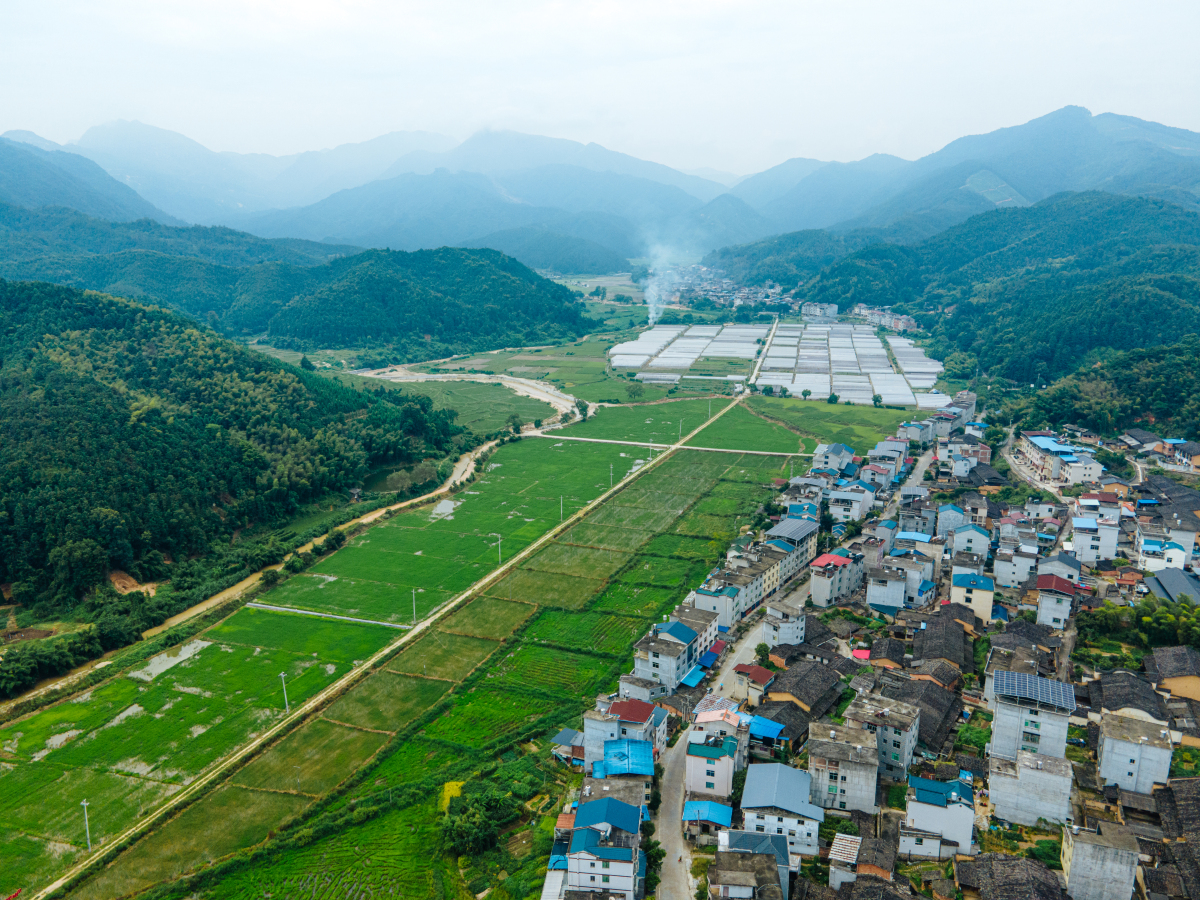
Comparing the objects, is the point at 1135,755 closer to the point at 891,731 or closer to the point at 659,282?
the point at 891,731

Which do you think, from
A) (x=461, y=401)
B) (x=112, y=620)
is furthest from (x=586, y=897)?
(x=461, y=401)

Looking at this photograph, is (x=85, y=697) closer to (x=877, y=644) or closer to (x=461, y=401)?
(x=877, y=644)

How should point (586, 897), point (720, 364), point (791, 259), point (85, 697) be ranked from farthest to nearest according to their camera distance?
1. point (791, 259)
2. point (720, 364)
3. point (85, 697)
4. point (586, 897)

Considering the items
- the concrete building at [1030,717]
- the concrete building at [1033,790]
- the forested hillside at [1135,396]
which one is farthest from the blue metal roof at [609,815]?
the forested hillside at [1135,396]

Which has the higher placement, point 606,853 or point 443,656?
point 606,853

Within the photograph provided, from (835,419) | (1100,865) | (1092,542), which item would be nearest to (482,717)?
(1100,865)

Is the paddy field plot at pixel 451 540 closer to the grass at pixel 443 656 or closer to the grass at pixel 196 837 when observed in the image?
the grass at pixel 443 656

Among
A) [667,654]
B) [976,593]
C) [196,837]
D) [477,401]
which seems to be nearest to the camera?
[196,837]

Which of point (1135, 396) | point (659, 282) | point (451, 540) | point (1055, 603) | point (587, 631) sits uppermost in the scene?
point (659, 282)
